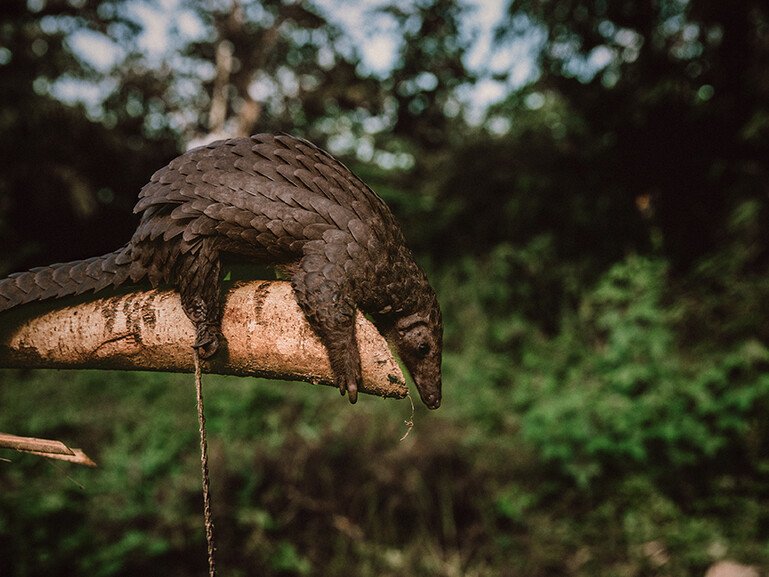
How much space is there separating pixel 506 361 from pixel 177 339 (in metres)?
4.33

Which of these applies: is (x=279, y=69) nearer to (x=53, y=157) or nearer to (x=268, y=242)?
(x=53, y=157)

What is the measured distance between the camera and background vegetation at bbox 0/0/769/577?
290 centimetres

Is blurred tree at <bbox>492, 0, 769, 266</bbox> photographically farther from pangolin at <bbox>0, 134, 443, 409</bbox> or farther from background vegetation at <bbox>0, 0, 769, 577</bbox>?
pangolin at <bbox>0, 134, 443, 409</bbox>

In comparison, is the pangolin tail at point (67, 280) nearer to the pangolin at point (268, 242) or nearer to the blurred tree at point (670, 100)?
the pangolin at point (268, 242)

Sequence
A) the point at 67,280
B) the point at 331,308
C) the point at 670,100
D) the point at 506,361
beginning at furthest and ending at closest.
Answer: the point at 506,361 < the point at 670,100 < the point at 67,280 < the point at 331,308

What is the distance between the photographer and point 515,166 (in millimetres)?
6004

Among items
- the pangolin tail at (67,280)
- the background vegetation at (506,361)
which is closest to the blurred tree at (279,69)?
the background vegetation at (506,361)

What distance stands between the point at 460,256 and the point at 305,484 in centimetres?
390

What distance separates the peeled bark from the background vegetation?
2.06ft

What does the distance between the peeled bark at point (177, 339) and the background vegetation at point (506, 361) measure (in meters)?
0.63

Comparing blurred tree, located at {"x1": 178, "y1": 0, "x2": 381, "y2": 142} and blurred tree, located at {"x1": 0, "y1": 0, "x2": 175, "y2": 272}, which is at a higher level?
blurred tree, located at {"x1": 178, "y1": 0, "x2": 381, "y2": 142}

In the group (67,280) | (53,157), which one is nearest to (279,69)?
(53,157)

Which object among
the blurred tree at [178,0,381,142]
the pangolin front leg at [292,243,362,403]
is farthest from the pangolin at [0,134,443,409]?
the blurred tree at [178,0,381,142]

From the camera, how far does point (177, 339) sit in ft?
3.47
